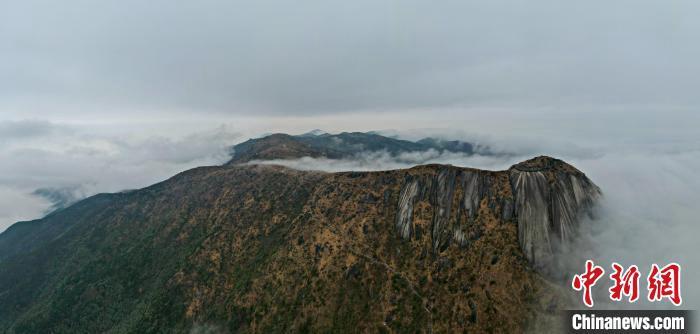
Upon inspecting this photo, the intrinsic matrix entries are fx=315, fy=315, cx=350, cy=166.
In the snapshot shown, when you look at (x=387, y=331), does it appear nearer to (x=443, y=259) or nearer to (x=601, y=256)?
(x=443, y=259)

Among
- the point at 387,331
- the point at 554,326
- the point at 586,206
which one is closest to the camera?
the point at 554,326

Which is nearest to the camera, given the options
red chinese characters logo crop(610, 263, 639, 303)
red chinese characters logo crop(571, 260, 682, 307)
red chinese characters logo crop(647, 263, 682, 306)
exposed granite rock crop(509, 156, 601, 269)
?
red chinese characters logo crop(647, 263, 682, 306)

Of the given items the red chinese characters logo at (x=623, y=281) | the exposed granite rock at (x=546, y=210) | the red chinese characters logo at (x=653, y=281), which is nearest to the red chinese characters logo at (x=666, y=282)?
the red chinese characters logo at (x=653, y=281)

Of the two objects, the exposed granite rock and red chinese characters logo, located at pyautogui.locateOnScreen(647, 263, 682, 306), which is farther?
the exposed granite rock

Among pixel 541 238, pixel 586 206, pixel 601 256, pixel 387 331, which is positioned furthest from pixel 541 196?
pixel 387 331

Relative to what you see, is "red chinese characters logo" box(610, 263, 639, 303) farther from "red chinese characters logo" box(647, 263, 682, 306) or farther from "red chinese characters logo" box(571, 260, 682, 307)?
"red chinese characters logo" box(647, 263, 682, 306)

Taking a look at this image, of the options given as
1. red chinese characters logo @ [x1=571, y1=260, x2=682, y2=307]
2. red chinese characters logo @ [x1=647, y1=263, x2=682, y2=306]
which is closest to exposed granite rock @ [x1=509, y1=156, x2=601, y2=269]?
red chinese characters logo @ [x1=571, y1=260, x2=682, y2=307]

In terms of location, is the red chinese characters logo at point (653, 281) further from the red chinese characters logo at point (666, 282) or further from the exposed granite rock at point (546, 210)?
the exposed granite rock at point (546, 210)

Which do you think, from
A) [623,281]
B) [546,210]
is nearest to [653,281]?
[623,281]
